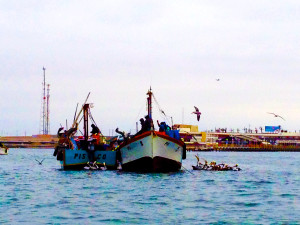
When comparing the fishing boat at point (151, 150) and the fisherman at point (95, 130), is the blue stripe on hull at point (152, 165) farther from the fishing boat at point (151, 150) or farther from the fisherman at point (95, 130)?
the fisherman at point (95, 130)

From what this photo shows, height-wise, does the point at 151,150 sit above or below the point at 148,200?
above

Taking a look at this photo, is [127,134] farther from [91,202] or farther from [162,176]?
[91,202]

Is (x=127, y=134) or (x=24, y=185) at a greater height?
(x=127, y=134)

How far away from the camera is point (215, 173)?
63.8m

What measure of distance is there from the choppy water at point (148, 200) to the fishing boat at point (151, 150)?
2.23m

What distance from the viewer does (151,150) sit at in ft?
190

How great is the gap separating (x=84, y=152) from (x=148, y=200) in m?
29.6

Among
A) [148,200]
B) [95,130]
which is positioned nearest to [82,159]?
[95,130]

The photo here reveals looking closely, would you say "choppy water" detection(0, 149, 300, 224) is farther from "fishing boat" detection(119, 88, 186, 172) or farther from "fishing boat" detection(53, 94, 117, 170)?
"fishing boat" detection(53, 94, 117, 170)

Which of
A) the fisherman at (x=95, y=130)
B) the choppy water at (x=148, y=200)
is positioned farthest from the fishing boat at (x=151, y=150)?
the fisherman at (x=95, y=130)

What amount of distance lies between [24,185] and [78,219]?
1955 cm

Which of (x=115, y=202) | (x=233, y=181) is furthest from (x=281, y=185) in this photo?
(x=115, y=202)

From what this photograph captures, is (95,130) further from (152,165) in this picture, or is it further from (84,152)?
(152,165)

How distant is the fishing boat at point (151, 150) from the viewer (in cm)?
5778
